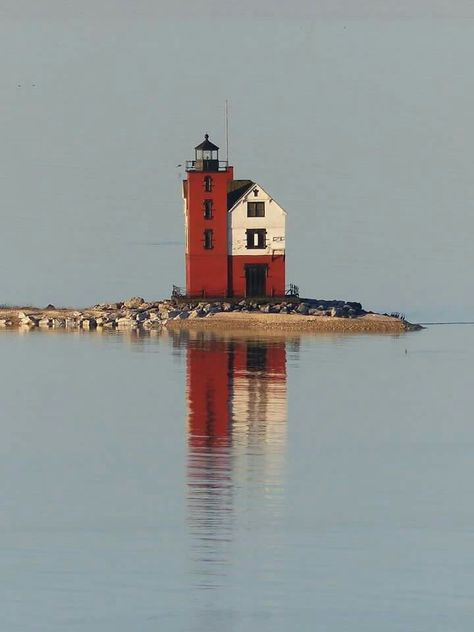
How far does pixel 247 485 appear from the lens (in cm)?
3506

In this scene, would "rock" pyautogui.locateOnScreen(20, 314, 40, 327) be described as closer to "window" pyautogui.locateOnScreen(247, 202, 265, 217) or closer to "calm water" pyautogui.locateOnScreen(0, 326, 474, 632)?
"window" pyautogui.locateOnScreen(247, 202, 265, 217)

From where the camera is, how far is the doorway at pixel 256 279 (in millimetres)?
77500

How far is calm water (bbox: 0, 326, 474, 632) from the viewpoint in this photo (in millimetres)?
26859

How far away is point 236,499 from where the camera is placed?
109 feet

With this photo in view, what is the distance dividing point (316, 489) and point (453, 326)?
161ft

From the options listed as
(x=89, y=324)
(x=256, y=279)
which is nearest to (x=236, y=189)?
(x=256, y=279)

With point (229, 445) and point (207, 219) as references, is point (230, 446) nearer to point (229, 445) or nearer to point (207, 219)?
point (229, 445)

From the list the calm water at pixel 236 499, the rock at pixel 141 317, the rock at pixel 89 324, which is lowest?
the calm water at pixel 236 499

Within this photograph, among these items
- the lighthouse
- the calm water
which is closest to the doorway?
the lighthouse

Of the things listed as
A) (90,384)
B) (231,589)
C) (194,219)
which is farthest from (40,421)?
(194,219)

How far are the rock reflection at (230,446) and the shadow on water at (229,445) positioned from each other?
16 millimetres

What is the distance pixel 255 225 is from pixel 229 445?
38.0 m

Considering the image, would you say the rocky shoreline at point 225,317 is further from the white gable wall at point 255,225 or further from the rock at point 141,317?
the white gable wall at point 255,225

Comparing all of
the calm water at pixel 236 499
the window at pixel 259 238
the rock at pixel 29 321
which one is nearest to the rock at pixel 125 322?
the rock at pixel 29 321
